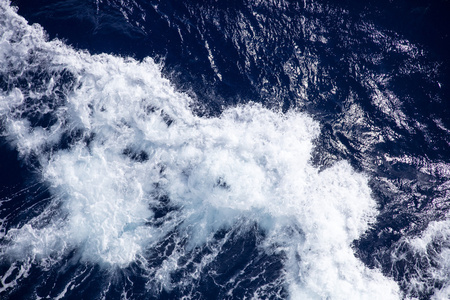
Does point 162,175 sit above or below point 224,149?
below

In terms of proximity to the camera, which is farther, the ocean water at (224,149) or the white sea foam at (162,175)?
the white sea foam at (162,175)

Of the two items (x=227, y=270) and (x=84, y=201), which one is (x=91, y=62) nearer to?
(x=84, y=201)

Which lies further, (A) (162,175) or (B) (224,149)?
(B) (224,149)

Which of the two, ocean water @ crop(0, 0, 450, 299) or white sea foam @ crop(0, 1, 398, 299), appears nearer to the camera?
ocean water @ crop(0, 0, 450, 299)
